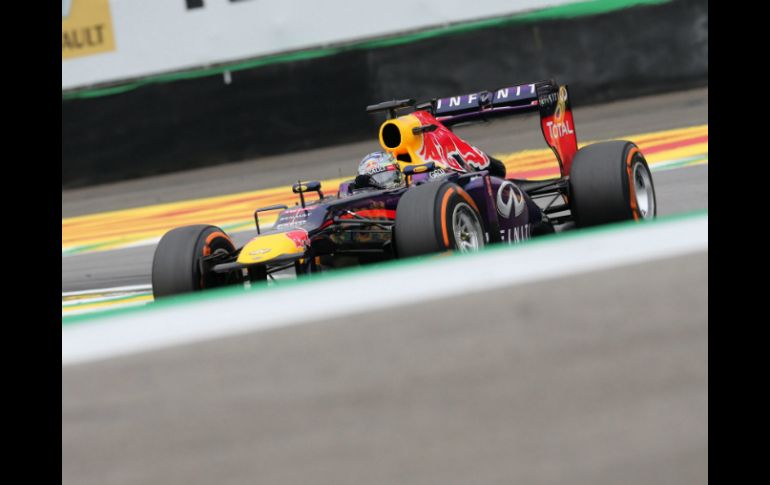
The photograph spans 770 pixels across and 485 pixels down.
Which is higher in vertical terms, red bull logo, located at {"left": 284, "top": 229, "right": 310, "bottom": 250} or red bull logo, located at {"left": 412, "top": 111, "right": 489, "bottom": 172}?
red bull logo, located at {"left": 412, "top": 111, "right": 489, "bottom": 172}

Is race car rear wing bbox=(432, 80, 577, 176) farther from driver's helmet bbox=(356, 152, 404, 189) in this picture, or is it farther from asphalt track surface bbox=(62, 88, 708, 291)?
asphalt track surface bbox=(62, 88, 708, 291)

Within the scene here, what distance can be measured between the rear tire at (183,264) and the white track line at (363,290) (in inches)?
138

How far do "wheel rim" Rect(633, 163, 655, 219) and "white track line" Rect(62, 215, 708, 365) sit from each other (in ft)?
14.7

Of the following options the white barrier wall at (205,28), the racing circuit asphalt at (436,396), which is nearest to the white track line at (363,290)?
the racing circuit asphalt at (436,396)

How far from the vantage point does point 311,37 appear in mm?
14570

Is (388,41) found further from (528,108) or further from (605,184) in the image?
(605,184)

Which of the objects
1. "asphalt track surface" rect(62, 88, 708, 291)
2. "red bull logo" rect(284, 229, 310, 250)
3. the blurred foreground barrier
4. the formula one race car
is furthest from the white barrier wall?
"red bull logo" rect(284, 229, 310, 250)

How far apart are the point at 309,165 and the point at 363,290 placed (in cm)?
1150

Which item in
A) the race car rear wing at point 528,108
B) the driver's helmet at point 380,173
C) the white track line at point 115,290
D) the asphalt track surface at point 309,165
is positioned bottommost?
the white track line at point 115,290

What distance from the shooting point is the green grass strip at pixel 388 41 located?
13992 mm

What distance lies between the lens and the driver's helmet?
6.40 meters

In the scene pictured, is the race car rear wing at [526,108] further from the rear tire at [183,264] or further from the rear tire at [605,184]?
the rear tire at [183,264]
